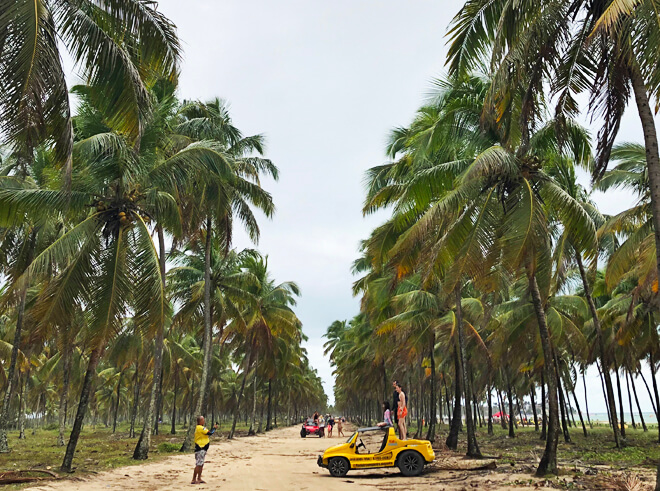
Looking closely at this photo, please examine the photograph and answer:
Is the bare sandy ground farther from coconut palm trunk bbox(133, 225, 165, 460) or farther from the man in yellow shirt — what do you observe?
coconut palm trunk bbox(133, 225, 165, 460)

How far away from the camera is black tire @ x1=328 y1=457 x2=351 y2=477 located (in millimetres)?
12461

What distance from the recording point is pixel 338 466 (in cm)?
1253

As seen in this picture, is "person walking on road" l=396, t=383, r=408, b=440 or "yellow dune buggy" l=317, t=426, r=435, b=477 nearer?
"yellow dune buggy" l=317, t=426, r=435, b=477

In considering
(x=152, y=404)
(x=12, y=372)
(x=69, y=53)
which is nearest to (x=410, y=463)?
(x=152, y=404)

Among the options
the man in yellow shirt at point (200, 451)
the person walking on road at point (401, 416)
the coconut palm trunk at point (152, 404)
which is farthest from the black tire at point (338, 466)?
the coconut palm trunk at point (152, 404)

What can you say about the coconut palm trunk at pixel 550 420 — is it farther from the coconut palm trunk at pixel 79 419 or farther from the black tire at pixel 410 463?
the coconut palm trunk at pixel 79 419

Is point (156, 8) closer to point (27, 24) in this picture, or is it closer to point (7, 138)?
point (27, 24)

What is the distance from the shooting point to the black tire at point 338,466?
12.5m

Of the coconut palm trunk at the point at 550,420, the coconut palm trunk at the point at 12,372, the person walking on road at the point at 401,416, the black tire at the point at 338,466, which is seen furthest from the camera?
the coconut palm trunk at the point at 12,372

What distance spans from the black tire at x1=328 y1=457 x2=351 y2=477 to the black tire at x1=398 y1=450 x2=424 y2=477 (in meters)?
1.43

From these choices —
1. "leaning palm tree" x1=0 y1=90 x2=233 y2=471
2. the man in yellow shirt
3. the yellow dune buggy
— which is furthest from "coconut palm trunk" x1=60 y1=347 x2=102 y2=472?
the yellow dune buggy

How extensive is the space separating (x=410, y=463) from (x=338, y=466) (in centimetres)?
190

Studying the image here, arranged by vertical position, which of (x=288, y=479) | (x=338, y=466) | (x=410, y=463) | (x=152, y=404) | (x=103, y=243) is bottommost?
(x=288, y=479)

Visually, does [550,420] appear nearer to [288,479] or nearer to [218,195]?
[288,479]
